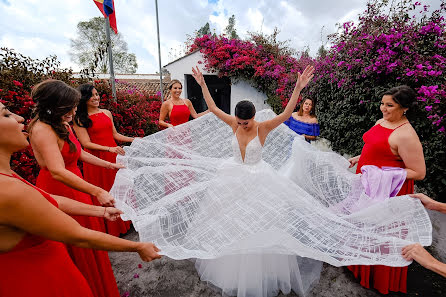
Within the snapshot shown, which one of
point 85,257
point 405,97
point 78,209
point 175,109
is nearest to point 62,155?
point 78,209

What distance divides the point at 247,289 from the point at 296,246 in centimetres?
102

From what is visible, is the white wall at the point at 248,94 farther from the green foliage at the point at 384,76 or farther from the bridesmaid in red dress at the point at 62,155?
the bridesmaid in red dress at the point at 62,155

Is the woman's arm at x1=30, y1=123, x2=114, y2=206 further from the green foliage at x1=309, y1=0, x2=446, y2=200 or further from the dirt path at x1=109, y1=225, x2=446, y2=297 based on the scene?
the green foliage at x1=309, y1=0, x2=446, y2=200

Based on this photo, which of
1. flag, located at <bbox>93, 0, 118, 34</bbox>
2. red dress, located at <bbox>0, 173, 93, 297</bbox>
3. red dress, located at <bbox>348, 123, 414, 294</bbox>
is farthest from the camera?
flag, located at <bbox>93, 0, 118, 34</bbox>

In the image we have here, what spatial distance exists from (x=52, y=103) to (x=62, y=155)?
482 millimetres

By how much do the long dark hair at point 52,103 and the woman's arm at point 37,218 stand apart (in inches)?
44.9

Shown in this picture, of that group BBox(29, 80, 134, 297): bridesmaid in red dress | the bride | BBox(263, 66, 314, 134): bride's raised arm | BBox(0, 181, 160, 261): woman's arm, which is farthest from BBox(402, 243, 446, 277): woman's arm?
BBox(29, 80, 134, 297): bridesmaid in red dress

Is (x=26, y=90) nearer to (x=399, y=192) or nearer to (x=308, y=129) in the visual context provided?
(x=308, y=129)

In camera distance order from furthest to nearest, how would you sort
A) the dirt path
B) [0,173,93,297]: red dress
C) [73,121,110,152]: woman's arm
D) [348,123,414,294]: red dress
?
[73,121,110,152]: woman's arm, the dirt path, [348,123,414,294]: red dress, [0,173,93,297]: red dress

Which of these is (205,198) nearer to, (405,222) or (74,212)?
(74,212)

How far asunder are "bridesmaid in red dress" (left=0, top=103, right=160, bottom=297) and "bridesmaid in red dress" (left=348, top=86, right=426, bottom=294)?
2.65m

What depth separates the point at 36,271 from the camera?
3.67 feet

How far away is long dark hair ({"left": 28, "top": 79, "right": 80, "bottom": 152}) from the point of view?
1.82 metres

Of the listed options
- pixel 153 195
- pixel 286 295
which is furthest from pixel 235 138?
pixel 286 295
